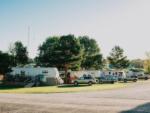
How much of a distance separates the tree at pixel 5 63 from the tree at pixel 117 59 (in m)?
48.1

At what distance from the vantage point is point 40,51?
98125mm

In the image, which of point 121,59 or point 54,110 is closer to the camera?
point 54,110

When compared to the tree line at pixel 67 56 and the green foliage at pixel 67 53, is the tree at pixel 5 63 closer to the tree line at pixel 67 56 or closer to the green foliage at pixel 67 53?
the tree line at pixel 67 56

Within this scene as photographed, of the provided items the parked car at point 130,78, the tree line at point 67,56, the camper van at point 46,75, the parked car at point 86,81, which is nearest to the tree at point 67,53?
the tree line at point 67,56

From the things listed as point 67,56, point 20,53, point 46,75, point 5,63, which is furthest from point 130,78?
point 20,53

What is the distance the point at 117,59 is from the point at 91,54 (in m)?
10.7

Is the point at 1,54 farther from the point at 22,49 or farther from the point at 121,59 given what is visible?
the point at 121,59

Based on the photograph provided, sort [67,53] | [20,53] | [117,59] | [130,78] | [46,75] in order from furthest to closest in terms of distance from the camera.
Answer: [117,59]
[20,53]
[67,53]
[130,78]
[46,75]

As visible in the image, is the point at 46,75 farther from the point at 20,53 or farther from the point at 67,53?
the point at 20,53

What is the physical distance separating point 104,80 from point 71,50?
522 inches

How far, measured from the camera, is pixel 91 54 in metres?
110

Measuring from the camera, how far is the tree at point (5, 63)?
230 feet

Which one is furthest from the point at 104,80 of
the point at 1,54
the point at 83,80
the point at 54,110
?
the point at 54,110

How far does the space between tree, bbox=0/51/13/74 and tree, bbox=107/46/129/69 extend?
4810 centimetres
